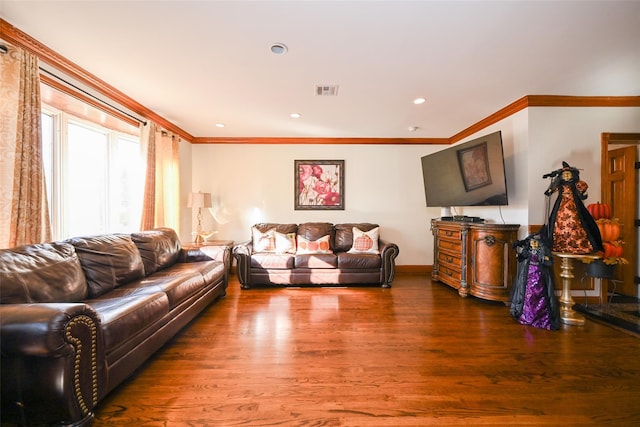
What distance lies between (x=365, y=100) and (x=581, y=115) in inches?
101

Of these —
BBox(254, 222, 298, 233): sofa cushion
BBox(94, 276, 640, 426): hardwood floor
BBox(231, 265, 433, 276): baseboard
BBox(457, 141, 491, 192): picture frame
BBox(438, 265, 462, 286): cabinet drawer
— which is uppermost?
BBox(457, 141, 491, 192): picture frame

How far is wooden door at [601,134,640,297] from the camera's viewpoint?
3.09 metres

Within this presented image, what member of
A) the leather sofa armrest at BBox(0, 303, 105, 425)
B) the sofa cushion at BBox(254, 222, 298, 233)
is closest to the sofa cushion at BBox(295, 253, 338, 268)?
the sofa cushion at BBox(254, 222, 298, 233)

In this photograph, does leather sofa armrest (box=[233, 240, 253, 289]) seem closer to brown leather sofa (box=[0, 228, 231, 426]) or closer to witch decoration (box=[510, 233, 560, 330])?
brown leather sofa (box=[0, 228, 231, 426])

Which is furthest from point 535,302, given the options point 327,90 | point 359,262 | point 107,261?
point 107,261

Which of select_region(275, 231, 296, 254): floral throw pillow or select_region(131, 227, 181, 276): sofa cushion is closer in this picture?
select_region(131, 227, 181, 276): sofa cushion

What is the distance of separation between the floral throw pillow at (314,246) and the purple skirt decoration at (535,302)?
2498 millimetres

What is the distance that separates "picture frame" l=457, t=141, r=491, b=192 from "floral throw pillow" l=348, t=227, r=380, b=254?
1535 mm

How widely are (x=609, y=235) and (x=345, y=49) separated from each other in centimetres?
346

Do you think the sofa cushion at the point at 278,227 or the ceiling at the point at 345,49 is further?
the sofa cushion at the point at 278,227

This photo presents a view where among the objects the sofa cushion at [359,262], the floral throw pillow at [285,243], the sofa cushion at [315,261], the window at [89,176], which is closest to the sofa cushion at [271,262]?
the sofa cushion at [315,261]

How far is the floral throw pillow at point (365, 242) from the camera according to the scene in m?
3.99

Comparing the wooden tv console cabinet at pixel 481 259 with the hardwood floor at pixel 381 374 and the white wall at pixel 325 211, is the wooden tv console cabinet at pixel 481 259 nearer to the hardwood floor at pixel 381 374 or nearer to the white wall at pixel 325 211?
the hardwood floor at pixel 381 374

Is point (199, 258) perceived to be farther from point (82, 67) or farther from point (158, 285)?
point (82, 67)
